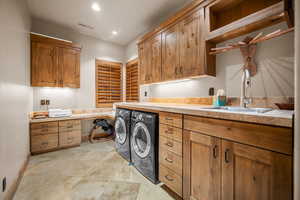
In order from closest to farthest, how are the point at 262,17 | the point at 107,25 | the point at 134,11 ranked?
the point at 262,17 → the point at 134,11 → the point at 107,25

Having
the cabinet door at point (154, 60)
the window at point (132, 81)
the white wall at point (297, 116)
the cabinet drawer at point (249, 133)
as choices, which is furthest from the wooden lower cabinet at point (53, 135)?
the white wall at point (297, 116)

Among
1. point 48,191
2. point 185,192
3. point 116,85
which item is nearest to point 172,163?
point 185,192

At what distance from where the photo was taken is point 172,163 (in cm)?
148

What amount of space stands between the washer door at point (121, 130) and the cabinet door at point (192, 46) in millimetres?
1363

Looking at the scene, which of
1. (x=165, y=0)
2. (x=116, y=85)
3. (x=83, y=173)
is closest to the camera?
(x=83, y=173)

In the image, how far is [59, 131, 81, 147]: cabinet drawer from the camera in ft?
9.37

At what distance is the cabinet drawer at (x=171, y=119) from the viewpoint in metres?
1.41

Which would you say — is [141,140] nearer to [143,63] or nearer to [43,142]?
[143,63]

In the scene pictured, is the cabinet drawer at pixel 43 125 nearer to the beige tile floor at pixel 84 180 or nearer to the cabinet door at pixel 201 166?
the beige tile floor at pixel 84 180

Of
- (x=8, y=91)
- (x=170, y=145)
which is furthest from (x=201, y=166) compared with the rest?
(x=8, y=91)

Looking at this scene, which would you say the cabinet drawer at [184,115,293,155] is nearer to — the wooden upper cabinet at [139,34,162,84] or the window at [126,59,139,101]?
the wooden upper cabinet at [139,34,162,84]

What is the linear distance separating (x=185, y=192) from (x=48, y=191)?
167 cm

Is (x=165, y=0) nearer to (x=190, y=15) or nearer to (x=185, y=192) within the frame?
(x=190, y=15)

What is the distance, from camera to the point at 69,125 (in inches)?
117
